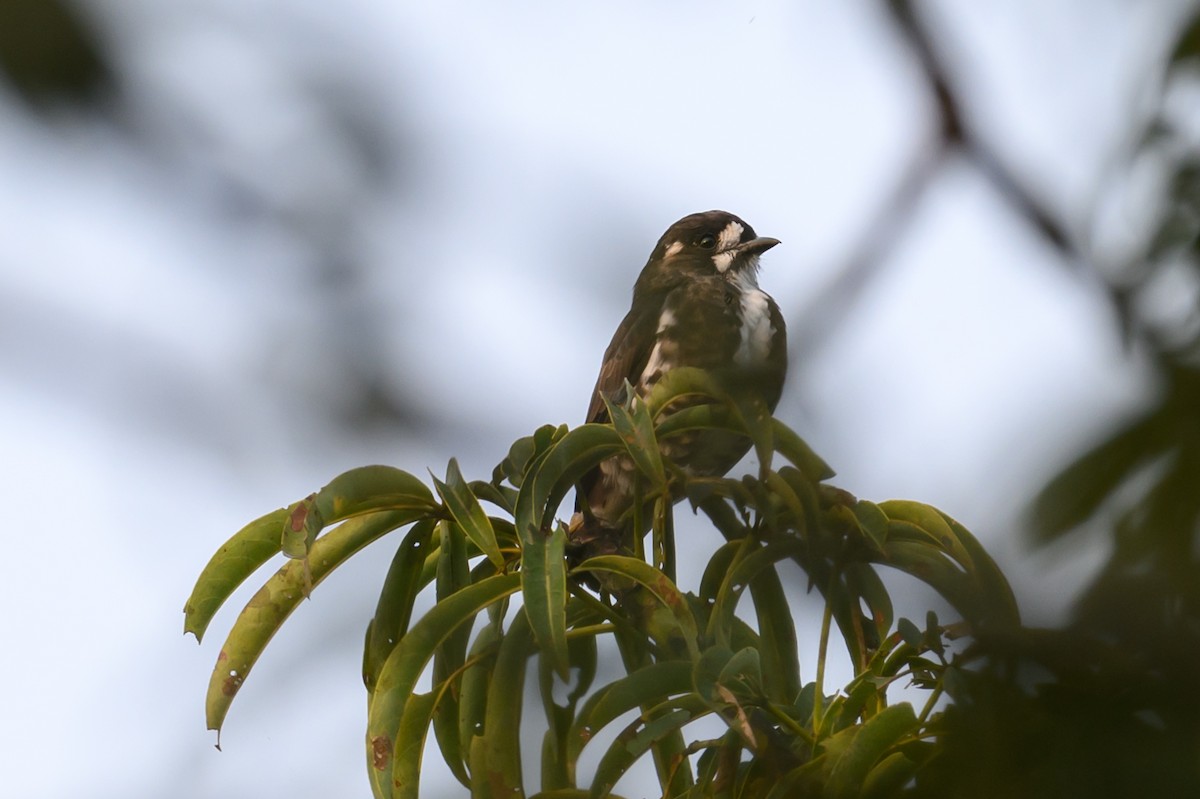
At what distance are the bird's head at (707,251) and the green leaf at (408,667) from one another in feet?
9.43

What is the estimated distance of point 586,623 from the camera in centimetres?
195

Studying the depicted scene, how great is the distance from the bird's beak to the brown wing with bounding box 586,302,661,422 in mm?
628

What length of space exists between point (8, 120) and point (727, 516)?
4.18ft

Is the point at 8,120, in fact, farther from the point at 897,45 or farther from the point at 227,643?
the point at 227,643

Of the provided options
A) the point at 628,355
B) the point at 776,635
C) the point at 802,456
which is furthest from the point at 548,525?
the point at 628,355

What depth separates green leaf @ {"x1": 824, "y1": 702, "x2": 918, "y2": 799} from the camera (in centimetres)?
96

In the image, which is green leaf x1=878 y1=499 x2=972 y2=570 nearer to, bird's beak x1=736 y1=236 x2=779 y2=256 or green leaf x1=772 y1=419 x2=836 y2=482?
green leaf x1=772 y1=419 x2=836 y2=482

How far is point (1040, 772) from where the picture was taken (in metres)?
0.67

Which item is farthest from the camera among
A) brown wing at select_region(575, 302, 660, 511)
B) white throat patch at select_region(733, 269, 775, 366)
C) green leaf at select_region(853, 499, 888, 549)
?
brown wing at select_region(575, 302, 660, 511)

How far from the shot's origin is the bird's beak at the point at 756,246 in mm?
4652

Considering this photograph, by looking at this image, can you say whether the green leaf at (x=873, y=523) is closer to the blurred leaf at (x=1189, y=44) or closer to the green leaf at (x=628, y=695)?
the green leaf at (x=628, y=695)

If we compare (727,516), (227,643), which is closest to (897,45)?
(727,516)

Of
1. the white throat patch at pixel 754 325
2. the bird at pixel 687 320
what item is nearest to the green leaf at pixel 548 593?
the bird at pixel 687 320

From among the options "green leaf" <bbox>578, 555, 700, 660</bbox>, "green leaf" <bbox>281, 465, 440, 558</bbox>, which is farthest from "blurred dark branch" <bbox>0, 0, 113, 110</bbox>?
"green leaf" <bbox>578, 555, 700, 660</bbox>
